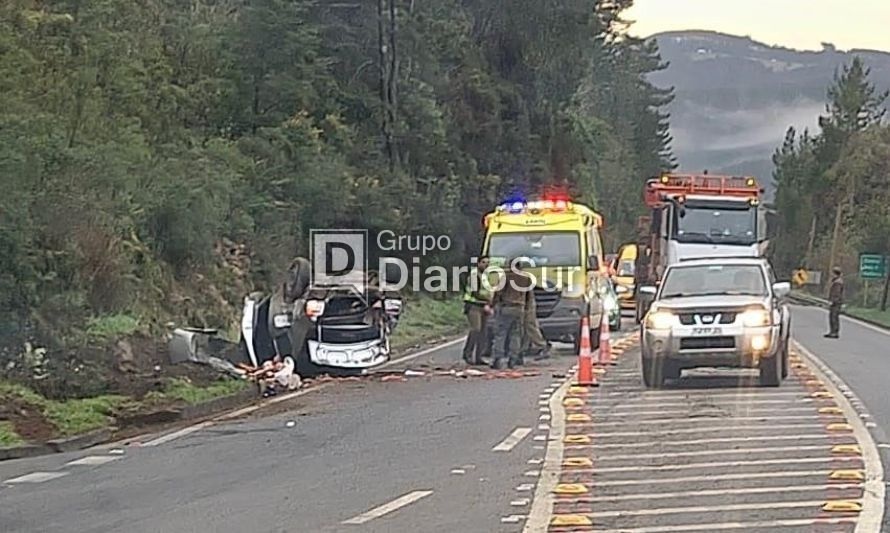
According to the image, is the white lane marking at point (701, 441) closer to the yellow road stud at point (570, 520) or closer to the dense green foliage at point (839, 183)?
the yellow road stud at point (570, 520)

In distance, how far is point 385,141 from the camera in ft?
143

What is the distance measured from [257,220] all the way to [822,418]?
18.9m

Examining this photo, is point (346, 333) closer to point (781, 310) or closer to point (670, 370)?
point (670, 370)

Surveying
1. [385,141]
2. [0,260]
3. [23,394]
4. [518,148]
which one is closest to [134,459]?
[23,394]

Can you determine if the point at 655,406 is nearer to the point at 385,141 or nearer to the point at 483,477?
the point at 483,477

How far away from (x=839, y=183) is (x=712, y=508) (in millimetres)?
88734

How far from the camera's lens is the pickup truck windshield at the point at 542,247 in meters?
27.2

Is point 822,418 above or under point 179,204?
under

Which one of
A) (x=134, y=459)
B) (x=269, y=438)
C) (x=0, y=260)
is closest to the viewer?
(x=134, y=459)

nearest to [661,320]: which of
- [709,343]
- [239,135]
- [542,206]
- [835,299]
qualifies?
[709,343]

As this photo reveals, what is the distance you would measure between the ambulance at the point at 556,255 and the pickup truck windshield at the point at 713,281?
5560mm

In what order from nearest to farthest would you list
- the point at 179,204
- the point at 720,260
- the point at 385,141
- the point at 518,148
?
the point at 720,260 → the point at 179,204 → the point at 385,141 → the point at 518,148

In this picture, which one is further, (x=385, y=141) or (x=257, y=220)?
(x=385, y=141)

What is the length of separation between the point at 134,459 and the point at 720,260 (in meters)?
9.74
